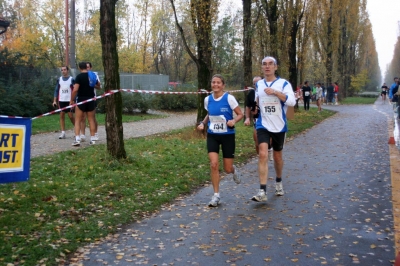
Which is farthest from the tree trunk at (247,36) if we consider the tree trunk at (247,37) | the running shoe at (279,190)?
the running shoe at (279,190)

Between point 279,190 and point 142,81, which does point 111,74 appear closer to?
point 279,190

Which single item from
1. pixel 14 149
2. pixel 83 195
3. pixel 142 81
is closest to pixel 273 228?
pixel 83 195

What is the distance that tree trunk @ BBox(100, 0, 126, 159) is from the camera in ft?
29.7

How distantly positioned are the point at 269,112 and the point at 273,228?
206cm

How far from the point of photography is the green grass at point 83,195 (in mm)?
5291

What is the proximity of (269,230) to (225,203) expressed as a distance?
58.1 inches

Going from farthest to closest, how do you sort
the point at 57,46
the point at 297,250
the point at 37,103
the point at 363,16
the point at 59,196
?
the point at 363,16 → the point at 57,46 → the point at 37,103 → the point at 59,196 → the point at 297,250

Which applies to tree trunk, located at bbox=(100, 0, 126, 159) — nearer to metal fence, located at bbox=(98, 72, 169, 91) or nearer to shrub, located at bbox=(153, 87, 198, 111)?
shrub, located at bbox=(153, 87, 198, 111)

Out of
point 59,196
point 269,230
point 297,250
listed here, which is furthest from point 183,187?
point 297,250

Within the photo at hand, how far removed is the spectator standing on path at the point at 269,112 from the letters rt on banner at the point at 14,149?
10.7 feet

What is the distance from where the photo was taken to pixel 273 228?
5918 mm

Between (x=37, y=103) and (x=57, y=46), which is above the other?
(x=57, y=46)

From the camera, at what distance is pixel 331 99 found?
1794 inches

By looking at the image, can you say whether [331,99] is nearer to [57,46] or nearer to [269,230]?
[57,46]
